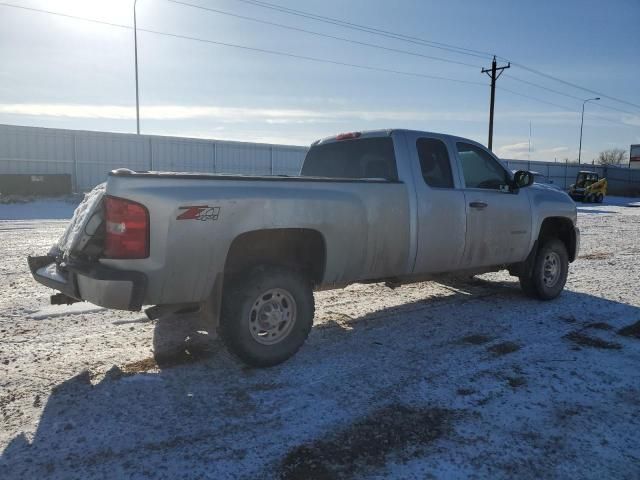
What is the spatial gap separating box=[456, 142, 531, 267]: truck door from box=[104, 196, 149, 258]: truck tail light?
3443mm

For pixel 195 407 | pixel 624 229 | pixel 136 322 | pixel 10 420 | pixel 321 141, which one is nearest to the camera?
pixel 10 420

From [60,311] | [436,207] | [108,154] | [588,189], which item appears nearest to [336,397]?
[436,207]

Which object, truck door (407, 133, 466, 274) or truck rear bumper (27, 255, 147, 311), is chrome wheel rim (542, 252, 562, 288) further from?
truck rear bumper (27, 255, 147, 311)

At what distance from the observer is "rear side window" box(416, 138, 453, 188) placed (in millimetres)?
5254

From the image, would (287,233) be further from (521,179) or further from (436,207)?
(521,179)

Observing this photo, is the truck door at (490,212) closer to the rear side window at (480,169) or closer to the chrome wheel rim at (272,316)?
the rear side window at (480,169)

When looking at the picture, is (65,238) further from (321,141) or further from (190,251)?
(321,141)

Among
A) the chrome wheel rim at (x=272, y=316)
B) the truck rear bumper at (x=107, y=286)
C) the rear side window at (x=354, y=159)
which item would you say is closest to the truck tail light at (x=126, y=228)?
the truck rear bumper at (x=107, y=286)

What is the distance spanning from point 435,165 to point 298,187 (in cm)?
193

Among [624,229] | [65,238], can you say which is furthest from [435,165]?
[624,229]

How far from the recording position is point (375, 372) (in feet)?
13.4

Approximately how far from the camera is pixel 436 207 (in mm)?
5117

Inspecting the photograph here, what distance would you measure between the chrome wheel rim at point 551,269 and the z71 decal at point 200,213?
15.4 ft

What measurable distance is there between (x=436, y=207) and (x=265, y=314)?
2133 mm
